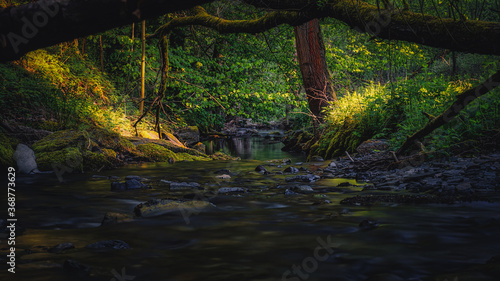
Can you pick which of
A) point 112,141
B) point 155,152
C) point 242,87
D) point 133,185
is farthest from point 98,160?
point 242,87

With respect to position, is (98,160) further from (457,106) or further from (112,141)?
(457,106)

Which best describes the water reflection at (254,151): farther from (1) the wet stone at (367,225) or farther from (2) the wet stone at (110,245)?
(2) the wet stone at (110,245)

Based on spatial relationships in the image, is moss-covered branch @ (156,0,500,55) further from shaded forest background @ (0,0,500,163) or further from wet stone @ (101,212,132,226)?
wet stone @ (101,212,132,226)

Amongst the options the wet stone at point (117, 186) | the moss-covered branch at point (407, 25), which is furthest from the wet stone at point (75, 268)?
the wet stone at point (117, 186)

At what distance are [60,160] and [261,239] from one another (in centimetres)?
617

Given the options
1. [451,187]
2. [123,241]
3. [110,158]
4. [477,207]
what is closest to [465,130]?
[451,187]

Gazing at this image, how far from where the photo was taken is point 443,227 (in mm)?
3535

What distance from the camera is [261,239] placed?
3.43m

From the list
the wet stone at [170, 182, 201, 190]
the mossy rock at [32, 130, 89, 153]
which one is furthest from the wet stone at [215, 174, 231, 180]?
the mossy rock at [32, 130, 89, 153]

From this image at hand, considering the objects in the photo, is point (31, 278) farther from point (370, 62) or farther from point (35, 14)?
point (370, 62)

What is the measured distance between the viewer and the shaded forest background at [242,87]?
7.75 metres

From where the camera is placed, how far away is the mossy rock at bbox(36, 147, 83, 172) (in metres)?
7.91

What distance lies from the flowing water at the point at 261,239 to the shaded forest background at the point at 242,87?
5.74 feet

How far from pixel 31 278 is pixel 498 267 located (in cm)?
296
